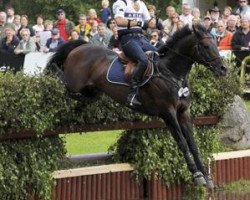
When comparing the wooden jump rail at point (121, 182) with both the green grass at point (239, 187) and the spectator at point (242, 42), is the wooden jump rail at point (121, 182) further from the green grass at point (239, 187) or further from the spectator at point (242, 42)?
the spectator at point (242, 42)

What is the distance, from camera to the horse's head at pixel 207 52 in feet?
36.6

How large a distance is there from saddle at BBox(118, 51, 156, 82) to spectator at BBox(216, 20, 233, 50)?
896cm

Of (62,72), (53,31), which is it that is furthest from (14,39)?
(62,72)

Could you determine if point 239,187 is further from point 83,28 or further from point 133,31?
point 83,28

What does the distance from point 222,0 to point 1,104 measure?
2415 cm

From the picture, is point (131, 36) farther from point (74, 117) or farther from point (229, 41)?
point (229, 41)

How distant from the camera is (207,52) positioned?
11.2 m

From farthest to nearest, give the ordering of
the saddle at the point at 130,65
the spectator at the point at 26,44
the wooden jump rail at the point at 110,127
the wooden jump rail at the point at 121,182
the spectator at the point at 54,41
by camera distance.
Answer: the spectator at the point at 54,41, the spectator at the point at 26,44, the wooden jump rail at the point at 121,182, the saddle at the point at 130,65, the wooden jump rail at the point at 110,127

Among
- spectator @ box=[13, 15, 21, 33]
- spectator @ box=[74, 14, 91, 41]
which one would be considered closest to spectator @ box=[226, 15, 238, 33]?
spectator @ box=[74, 14, 91, 41]

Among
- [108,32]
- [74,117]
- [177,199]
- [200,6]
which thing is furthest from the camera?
[200,6]

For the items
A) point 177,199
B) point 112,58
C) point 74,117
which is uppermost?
point 112,58

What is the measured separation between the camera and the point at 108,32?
66.0 ft

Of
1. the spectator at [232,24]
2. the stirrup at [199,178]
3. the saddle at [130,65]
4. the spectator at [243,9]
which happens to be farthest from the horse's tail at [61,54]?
the spectator at [243,9]

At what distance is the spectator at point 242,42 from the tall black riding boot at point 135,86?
360 inches
